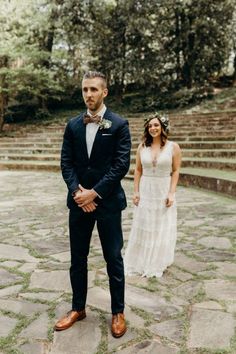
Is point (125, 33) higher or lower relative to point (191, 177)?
higher

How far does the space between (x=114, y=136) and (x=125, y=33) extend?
19936mm

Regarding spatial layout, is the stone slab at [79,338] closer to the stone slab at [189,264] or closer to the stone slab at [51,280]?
the stone slab at [51,280]

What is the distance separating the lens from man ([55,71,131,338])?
285cm

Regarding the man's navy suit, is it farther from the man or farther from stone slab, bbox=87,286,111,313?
stone slab, bbox=87,286,111,313

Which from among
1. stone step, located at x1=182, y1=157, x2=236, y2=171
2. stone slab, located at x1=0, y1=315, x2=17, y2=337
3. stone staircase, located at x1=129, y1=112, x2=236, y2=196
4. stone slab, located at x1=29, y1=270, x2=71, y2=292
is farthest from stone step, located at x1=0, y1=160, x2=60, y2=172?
stone slab, located at x1=0, y1=315, x2=17, y2=337

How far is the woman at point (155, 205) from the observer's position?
432cm

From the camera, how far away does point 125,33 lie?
846 inches

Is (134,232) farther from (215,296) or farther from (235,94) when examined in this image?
(235,94)

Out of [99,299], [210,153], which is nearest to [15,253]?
[99,299]

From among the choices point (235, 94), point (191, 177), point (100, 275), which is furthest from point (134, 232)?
point (235, 94)

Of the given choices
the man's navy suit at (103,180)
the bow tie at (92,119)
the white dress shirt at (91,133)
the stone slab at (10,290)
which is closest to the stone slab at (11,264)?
the stone slab at (10,290)

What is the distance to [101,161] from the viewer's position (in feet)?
9.59

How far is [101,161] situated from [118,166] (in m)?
0.13

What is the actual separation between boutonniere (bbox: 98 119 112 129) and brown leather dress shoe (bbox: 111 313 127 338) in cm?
138
